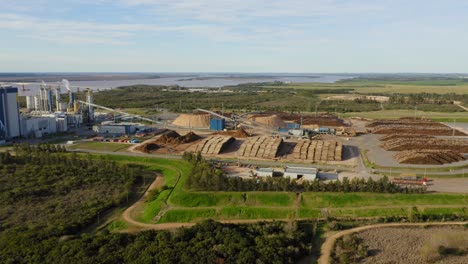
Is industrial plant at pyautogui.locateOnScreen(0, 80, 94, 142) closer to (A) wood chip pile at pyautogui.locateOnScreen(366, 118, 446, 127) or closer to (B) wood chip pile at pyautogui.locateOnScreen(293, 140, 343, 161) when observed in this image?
(B) wood chip pile at pyautogui.locateOnScreen(293, 140, 343, 161)

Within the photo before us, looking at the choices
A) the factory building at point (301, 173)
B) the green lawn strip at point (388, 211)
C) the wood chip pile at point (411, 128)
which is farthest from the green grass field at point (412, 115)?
the green lawn strip at point (388, 211)

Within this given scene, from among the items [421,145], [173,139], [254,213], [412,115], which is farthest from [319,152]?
[412,115]

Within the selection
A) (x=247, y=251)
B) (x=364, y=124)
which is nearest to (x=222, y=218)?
(x=247, y=251)

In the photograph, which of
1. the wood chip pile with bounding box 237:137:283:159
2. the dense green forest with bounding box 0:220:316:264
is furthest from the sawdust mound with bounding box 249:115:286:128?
the dense green forest with bounding box 0:220:316:264

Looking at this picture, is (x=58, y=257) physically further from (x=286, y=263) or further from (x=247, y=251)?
(x=286, y=263)

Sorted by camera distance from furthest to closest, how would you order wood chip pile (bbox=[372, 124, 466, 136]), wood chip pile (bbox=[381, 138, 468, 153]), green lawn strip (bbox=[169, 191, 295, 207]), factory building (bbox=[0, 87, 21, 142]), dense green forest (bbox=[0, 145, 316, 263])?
wood chip pile (bbox=[372, 124, 466, 136]), factory building (bbox=[0, 87, 21, 142]), wood chip pile (bbox=[381, 138, 468, 153]), green lawn strip (bbox=[169, 191, 295, 207]), dense green forest (bbox=[0, 145, 316, 263])

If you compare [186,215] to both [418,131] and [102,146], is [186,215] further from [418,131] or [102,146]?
[418,131]
